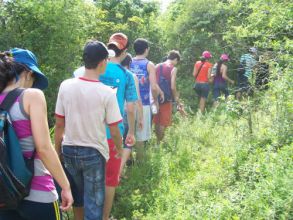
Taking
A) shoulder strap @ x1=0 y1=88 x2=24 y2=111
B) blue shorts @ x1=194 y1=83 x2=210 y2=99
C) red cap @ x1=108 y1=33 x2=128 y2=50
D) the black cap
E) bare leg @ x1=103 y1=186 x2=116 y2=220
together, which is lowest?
bare leg @ x1=103 y1=186 x2=116 y2=220

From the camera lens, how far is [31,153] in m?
2.43

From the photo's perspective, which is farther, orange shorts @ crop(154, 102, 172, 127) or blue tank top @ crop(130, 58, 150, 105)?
orange shorts @ crop(154, 102, 172, 127)

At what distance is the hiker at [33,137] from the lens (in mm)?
2357

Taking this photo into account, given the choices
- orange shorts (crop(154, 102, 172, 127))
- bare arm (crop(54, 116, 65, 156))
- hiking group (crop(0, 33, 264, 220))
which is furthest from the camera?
orange shorts (crop(154, 102, 172, 127))

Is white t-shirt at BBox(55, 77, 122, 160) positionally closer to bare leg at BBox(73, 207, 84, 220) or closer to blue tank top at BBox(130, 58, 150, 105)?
bare leg at BBox(73, 207, 84, 220)

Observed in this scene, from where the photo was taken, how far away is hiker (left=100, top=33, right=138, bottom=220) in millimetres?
3893

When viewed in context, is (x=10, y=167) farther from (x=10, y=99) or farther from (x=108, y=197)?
(x=108, y=197)

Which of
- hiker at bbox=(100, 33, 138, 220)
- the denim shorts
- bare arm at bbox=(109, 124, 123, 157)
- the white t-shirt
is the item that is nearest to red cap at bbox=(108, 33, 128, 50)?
hiker at bbox=(100, 33, 138, 220)

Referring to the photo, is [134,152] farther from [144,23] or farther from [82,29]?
[144,23]

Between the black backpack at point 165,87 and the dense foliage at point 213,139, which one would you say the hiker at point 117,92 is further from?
the black backpack at point 165,87

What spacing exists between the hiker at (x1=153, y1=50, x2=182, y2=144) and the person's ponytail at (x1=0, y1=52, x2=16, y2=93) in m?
4.53

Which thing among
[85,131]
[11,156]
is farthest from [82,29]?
[11,156]

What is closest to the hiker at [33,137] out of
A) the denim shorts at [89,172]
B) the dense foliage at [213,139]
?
the denim shorts at [89,172]

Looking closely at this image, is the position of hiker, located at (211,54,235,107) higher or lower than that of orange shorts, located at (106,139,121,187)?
higher
